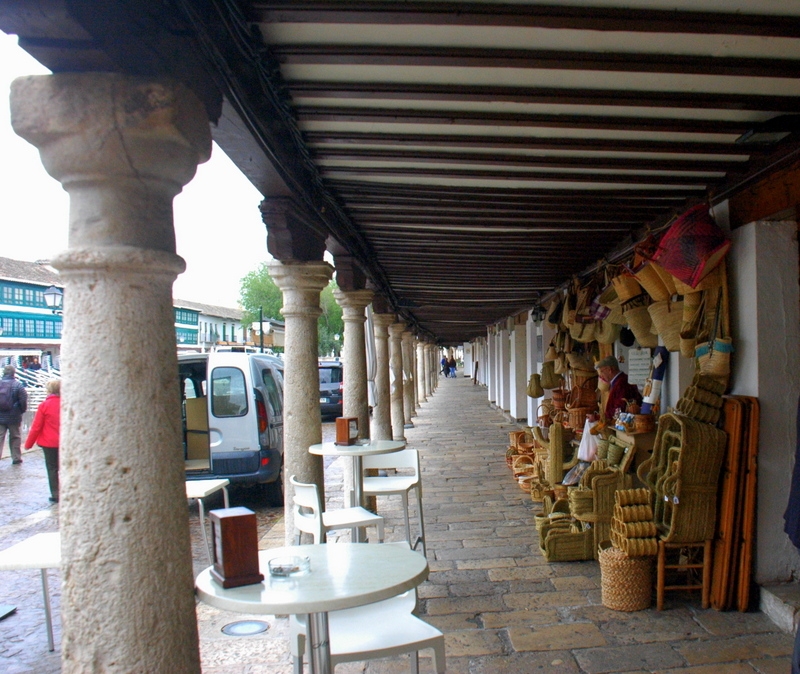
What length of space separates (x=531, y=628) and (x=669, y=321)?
6.78 feet

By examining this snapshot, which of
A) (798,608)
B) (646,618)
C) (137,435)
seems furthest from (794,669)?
(137,435)

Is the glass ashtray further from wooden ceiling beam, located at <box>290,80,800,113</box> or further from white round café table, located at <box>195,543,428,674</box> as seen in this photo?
wooden ceiling beam, located at <box>290,80,800,113</box>

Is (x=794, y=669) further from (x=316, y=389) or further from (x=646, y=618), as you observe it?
(x=316, y=389)

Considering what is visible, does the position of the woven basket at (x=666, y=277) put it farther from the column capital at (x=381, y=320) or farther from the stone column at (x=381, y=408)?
the column capital at (x=381, y=320)

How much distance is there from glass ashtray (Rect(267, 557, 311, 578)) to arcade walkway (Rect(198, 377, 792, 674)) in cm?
126

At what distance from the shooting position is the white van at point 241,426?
23.0 ft

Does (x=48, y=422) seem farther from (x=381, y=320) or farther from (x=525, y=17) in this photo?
(x=525, y=17)

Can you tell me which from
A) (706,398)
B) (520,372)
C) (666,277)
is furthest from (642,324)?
(520,372)

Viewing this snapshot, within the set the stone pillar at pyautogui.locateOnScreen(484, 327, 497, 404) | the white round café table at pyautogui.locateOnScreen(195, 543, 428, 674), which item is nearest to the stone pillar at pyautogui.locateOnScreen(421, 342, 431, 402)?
the stone pillar at pyautogui.locateOnScreen(484, 327, 497, 404)

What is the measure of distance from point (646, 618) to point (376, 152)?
9.69 feet

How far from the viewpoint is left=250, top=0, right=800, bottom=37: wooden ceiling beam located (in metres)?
2.10

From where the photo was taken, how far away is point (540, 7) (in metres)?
2.13

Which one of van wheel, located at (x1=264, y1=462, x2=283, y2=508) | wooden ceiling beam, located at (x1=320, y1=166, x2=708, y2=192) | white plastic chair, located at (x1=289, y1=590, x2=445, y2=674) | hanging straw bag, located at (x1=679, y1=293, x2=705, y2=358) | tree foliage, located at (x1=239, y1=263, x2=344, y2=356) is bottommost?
van wheel, located at (x1=264, y1=462, x2=283, y2=508)

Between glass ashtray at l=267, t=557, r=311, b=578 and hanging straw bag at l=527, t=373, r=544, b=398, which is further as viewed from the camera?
hanging straw bag at l=527, t=373, r=544, b=398
